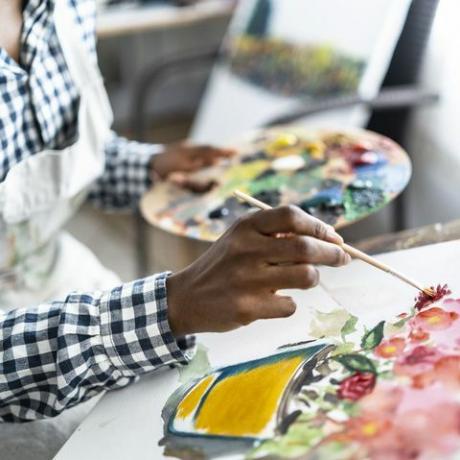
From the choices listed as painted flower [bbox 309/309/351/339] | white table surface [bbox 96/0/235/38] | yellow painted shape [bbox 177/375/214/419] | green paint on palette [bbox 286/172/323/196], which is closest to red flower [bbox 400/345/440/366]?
painted flower [bbox 309/309/351/339]

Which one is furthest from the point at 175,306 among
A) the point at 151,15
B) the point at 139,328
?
the point at 151,15

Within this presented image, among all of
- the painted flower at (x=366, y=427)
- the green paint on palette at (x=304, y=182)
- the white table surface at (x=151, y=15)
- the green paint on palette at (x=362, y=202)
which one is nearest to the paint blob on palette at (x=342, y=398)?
the painted flower at (x=366, y=427)

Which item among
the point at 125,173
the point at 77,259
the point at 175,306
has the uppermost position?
the point at 175,306

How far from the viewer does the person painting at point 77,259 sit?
2.77ft

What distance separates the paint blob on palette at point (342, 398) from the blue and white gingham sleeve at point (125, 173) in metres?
0.65

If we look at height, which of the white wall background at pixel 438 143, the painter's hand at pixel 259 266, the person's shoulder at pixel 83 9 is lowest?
the white wall background at pixel 438 143

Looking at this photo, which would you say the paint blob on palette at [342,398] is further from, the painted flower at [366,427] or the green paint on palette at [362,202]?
the green paint on palette at [362,202]

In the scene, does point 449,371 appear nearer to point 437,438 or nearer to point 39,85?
point 437,438

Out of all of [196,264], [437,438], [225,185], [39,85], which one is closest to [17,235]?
[39,85]

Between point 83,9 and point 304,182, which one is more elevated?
point 83,9

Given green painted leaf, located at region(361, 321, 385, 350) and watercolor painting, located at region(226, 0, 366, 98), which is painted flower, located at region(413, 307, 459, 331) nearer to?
green painted leaf, located at region(361, 321, 385, 350)

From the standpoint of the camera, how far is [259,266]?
84cm

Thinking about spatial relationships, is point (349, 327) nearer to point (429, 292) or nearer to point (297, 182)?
point (429, 292)

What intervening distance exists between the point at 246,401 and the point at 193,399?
78mm
